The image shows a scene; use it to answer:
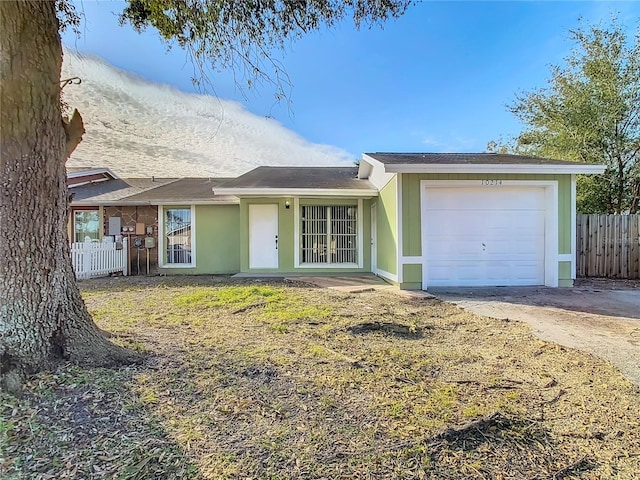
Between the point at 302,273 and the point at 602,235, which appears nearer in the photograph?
the point at 602,235

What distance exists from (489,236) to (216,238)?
7.87 metres

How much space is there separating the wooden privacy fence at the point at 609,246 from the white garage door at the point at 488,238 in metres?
2.62

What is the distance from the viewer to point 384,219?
920cm

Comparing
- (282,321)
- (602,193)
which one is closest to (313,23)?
(282,321)

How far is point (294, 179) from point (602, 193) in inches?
442

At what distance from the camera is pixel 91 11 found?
4.73 meters

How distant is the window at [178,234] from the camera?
11719 mm

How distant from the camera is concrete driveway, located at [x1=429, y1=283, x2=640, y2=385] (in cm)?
398

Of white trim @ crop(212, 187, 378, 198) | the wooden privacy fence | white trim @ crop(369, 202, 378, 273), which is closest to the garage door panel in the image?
white trim @ crop(212, 187, 378, 198)

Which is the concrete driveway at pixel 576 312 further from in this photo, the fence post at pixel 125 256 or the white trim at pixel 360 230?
the fence post at pixel 125 256

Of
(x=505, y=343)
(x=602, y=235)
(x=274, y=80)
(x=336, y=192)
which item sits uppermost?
(x=274, y=80)

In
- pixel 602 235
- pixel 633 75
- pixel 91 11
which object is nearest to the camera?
pixel 91 11

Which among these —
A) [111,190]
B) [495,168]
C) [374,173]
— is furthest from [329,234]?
[111,190]

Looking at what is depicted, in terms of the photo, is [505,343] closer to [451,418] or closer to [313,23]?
[451,418]
